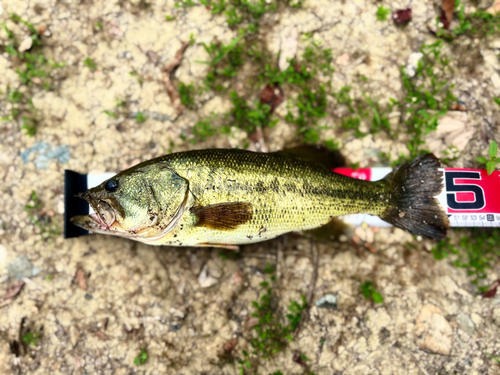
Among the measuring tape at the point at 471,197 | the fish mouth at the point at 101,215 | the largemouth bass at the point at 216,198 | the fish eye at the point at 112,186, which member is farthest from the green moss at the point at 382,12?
Answer: the fish mouth at the point at 101,215

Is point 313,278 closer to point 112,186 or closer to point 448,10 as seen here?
point 112,186

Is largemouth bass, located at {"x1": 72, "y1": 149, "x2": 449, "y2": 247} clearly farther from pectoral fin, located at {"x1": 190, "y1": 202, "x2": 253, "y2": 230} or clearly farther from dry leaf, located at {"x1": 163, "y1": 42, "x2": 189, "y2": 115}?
dry leaf, located at {"x1": 163, "y1": 42, "x2": 189, "y2": 115}

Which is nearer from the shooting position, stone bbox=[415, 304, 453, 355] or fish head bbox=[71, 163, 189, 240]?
fish head bbox=[71, 163, 189, 240]

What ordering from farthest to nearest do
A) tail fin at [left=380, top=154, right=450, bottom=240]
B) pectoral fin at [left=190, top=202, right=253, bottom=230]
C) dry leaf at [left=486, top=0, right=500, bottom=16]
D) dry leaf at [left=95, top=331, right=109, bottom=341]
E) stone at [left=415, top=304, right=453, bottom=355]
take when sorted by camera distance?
dry leaf at [left=486, top=0, right=500, bottom=16] < dry leaf at [left=95, top=331, right=109, bottom=341] < stone at [left=415, top=304, right=453, bottom=355] < tail fin at [left=380, top=154, right=450, bottom=240] < pectoral fin at [left=190, top=202, right=253, bottom=230]

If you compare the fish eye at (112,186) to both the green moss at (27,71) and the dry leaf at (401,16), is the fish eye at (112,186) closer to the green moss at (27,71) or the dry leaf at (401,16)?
the green moss at (27,71)

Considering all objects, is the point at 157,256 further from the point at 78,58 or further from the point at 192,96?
the point at 78,58

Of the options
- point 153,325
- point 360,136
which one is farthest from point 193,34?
point 153,325

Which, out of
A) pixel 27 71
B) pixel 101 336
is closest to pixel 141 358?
pixel 101 336

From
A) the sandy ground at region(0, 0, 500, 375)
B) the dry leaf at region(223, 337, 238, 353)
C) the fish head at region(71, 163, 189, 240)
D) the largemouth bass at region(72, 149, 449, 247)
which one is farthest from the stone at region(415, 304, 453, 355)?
the fish head at region(71, 163, 189, 240)
